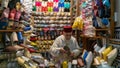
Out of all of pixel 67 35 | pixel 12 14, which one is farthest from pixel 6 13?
pixel 67 35

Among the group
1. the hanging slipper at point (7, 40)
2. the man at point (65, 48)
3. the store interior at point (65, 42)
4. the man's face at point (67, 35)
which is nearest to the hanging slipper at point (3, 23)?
the store interior at point (65, 42)

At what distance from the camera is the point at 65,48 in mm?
5145

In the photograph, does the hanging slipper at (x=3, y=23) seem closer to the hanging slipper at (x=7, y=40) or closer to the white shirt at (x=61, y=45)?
the hanging slipper at (x=7, y=40)

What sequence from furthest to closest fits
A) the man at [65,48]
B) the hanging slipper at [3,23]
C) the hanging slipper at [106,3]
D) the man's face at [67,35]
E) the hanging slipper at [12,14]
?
the man's face at [67,35]
the man at [65,48]
the hanging slipper at [12,14]
the hanging slipper at [3,23]
the hanging slipper at [106,3]

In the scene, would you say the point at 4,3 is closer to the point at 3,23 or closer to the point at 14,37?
the point at 3,23

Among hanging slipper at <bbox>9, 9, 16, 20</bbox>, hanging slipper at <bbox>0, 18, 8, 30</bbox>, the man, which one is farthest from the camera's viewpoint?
the man

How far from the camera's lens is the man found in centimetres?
505

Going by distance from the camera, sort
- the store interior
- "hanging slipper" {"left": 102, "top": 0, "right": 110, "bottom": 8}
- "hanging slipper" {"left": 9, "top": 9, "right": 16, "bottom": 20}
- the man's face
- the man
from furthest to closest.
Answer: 1. the man's face
2. the man
3. "hanging slipper" {"left": 9, "top": 9, "right": 16, "bottom": 20}
4. "hanging slipper" {"left": 102, "top": 0, "right": 110, "bottom": 8}
5. the store interior

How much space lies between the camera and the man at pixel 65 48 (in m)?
5.05

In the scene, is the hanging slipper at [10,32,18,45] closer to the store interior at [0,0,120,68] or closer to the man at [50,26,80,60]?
the store interior at [0,0,120,68]

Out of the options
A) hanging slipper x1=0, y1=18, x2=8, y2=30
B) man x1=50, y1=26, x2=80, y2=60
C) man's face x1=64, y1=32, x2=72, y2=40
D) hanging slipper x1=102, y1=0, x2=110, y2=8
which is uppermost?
hanging slipper x1=102, y1=0, x2=110, y2=8

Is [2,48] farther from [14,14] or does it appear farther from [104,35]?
[104,35]

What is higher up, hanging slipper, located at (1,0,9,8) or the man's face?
hanging slipper, located at (1,0,9,8)

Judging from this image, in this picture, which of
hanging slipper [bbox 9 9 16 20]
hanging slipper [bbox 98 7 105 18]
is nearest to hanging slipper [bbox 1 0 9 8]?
hanging slipper [bbox 9 9 16 20]
